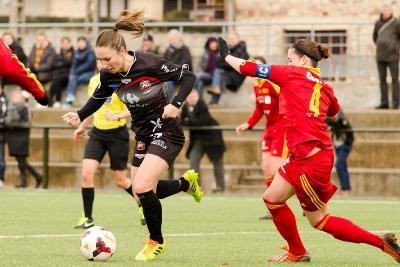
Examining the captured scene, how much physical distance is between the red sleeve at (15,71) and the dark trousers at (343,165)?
458 inches

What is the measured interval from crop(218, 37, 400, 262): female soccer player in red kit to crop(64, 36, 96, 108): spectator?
14796 millimetres

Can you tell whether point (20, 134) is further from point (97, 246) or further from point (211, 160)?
point (97, 246)

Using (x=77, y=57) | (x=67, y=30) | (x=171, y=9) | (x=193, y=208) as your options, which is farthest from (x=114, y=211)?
(x=171, y=9)

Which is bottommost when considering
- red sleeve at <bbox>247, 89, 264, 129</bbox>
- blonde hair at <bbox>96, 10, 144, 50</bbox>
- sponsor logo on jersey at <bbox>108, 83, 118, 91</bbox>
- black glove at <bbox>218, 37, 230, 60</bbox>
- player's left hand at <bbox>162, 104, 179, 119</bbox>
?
red sleeve at <bbox>247, 89, 264, 129</bbox>

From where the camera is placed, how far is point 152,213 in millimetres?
9586

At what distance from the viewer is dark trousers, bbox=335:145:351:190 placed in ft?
Answer: 64.6

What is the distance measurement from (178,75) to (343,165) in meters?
10.2

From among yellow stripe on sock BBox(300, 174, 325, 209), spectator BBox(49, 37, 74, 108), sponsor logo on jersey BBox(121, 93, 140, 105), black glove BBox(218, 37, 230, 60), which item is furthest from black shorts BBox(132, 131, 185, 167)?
spectator BBox(49, 37, 74, 108)

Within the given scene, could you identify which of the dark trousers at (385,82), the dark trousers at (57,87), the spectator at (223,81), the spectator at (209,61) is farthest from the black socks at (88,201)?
the dark trousers at (57,87)

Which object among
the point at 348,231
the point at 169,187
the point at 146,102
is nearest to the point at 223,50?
the point at 146,102

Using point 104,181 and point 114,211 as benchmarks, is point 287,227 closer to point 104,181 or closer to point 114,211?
point 114,211

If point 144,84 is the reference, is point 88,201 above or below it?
below

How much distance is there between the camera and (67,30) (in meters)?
28.8

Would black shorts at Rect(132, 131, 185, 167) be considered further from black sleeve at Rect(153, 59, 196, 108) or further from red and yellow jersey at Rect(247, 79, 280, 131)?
red and yellow jersey at Rect(247, 79, 280, 131)
